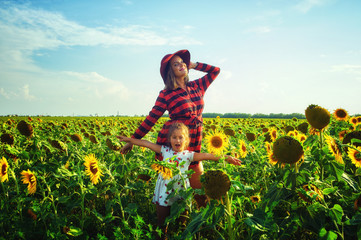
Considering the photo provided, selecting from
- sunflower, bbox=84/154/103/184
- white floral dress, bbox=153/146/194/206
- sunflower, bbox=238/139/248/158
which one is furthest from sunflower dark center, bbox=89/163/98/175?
sunflower, bbox=238/139/248/158

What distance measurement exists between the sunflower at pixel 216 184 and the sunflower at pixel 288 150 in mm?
486

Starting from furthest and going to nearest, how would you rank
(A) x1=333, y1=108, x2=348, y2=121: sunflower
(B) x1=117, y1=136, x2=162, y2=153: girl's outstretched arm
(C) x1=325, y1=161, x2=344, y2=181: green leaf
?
(A) x1=333, y1=108, x2=348, y2=121: sunflower
(B) x1=117, y1=136, x2=162, y2=153: girl's outstretched arm
(C) x1=325, y1=161, x2=344, y2=181: green leaf

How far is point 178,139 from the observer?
2.73m

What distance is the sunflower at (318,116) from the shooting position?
1.88 m

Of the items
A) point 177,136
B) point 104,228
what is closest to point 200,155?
point 177,136

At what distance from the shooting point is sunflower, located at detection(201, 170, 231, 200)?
149 centimetres

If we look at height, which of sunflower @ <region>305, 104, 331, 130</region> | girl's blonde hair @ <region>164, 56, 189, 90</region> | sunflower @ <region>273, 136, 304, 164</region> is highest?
girl's blonde hair @ <region>164, 56, 189, 90</region>

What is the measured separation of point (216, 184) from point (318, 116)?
1.09 metres

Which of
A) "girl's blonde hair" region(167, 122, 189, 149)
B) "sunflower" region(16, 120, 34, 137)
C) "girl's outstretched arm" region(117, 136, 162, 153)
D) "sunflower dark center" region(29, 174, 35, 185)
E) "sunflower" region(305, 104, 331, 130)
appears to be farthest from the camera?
"sunflower" region(16, 120, 34, 137)

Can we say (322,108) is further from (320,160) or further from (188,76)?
(188,76)

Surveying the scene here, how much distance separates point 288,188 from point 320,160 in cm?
31

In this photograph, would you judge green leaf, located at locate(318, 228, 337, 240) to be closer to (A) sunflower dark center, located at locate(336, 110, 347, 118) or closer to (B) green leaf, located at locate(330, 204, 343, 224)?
(B) green leaf, located at locate(330, 204, 343, 224)

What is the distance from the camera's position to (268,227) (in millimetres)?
1425

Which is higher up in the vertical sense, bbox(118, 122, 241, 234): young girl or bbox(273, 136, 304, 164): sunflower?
bbox(273, 136, 304, 164): sunflower
